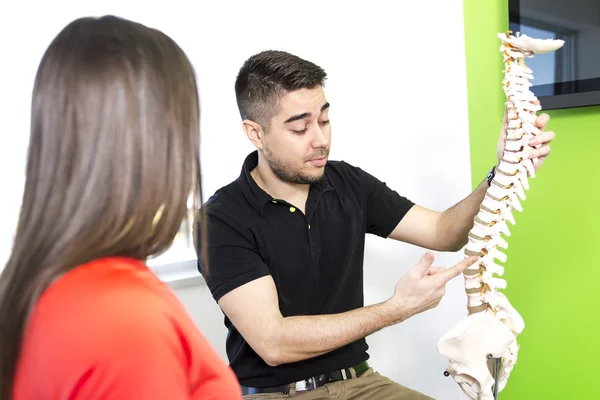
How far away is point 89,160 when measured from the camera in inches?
27.4

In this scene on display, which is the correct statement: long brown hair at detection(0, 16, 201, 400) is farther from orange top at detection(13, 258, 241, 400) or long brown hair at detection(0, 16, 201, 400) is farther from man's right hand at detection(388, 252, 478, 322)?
man's right hand at detection(388, 252, 478, 322)

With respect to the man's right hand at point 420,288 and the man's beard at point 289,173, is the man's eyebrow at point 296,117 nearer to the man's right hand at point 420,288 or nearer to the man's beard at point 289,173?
the man's beard at point 289,173

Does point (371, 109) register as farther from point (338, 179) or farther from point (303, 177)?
point (303, 177)

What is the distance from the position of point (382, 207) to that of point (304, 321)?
46 cm

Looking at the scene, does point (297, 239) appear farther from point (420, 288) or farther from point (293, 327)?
point (420, 288)

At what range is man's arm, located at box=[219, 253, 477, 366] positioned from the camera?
1.41 metres

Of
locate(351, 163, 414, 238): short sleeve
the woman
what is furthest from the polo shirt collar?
the woman

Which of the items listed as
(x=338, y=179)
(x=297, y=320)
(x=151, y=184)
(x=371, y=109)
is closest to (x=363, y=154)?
(x=371, y=109)

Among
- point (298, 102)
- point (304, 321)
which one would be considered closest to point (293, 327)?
point (304, 321)

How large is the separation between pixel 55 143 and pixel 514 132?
3.35 feet

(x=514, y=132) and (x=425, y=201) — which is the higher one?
(x=514, y=132)

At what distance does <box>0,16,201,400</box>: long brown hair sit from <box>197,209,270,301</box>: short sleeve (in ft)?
2.53

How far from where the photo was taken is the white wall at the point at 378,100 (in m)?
1.99

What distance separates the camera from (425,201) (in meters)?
2.20
